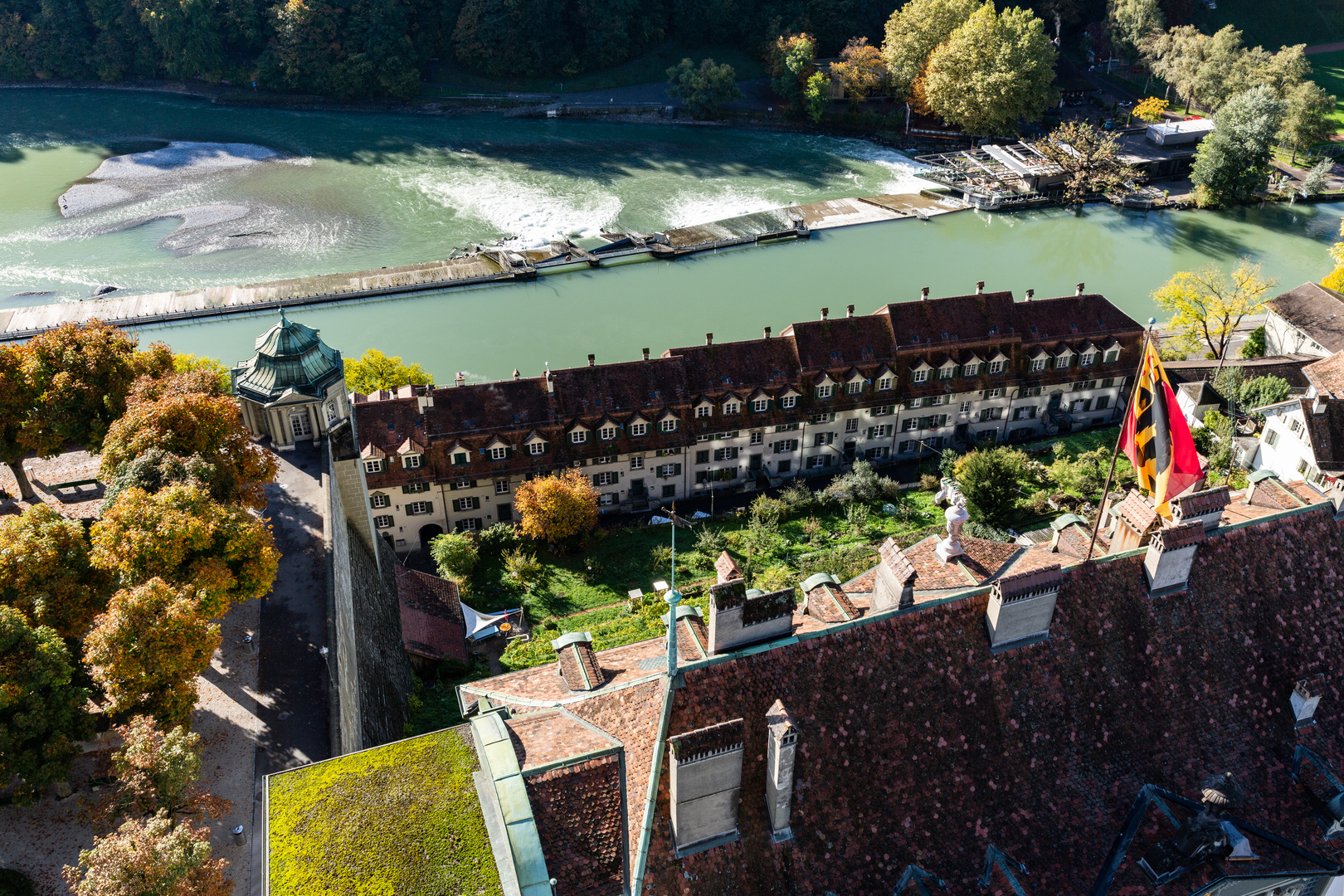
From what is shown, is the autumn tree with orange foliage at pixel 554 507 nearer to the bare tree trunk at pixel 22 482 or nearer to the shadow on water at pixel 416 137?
the bare tree trunk at pixel 22 482

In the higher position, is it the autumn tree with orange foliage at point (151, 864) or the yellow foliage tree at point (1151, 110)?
the yellow foliage tree at point (1151, 110)

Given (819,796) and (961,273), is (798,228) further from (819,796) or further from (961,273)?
(819,796)

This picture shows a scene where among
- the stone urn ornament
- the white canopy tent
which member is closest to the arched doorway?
the white canopy tent

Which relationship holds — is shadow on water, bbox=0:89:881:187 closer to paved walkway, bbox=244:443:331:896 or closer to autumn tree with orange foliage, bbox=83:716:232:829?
paved walkway, bbox=244:443:331:896

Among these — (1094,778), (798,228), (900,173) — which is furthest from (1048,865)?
(900,173)

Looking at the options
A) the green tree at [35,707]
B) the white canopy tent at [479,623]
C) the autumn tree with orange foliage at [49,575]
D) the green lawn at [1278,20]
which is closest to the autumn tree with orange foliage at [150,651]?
the green tree at [35,707]

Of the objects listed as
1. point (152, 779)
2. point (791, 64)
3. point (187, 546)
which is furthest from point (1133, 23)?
point (152, 779)
